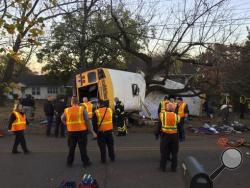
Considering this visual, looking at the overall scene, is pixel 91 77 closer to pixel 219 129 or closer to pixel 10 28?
pixel 219 129

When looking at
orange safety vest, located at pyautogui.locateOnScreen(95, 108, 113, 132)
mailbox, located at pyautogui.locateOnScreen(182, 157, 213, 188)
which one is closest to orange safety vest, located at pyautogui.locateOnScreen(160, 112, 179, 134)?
orange safety vest, located at pyautogui.locateOnScreen(95, 108, 113, 132)

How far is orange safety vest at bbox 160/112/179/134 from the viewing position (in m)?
12.6

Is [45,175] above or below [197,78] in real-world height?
below

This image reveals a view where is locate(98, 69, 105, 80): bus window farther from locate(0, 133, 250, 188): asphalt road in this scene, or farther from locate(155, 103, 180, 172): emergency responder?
locate(155, 103, 180, 172): emergency responder

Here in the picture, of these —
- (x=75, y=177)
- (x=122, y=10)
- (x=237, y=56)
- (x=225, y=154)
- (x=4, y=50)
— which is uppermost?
(x=122, y=10)

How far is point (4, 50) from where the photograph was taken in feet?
22.8

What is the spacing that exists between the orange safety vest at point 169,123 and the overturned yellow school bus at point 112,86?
10663 millimetres

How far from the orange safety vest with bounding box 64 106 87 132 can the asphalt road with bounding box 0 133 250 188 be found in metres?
0.96

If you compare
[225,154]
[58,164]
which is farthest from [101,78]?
[225,154]

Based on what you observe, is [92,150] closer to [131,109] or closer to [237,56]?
[131,109]

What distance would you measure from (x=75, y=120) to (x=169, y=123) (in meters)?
2.49

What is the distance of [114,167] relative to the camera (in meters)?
13.4

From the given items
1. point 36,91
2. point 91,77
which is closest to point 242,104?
point 91,77

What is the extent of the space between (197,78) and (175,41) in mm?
2601
